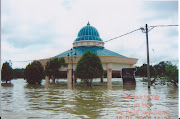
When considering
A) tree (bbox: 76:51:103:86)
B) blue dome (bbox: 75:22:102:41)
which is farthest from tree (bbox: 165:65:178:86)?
blue dome (bbox: 75:22:102:41)

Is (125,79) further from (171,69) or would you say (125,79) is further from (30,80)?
(30,80)

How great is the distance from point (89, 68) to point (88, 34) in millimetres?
26655

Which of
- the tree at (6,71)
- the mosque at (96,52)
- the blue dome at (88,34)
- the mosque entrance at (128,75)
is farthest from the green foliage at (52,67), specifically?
the mosque entrance at (128,75)

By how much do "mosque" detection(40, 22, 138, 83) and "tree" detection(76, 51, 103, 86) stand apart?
1336cm

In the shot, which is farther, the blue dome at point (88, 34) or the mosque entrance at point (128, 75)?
the blue dome at point (88, 34)

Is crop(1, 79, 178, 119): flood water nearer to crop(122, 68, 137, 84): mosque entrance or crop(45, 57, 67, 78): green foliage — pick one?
crop(122, 68, 137, 84): mosque entrance

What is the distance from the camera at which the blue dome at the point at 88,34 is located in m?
54.6

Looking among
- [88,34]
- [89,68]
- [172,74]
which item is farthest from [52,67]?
[172,74]

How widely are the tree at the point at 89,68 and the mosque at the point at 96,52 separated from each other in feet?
43.8

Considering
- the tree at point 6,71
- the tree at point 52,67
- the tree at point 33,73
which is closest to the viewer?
the tree at point 33,73

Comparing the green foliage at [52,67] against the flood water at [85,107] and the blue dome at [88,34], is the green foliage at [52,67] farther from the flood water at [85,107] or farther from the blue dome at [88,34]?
the flood water at [85,107]

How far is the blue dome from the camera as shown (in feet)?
179

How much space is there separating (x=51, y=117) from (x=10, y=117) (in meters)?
1.46

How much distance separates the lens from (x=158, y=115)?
22.2ft
